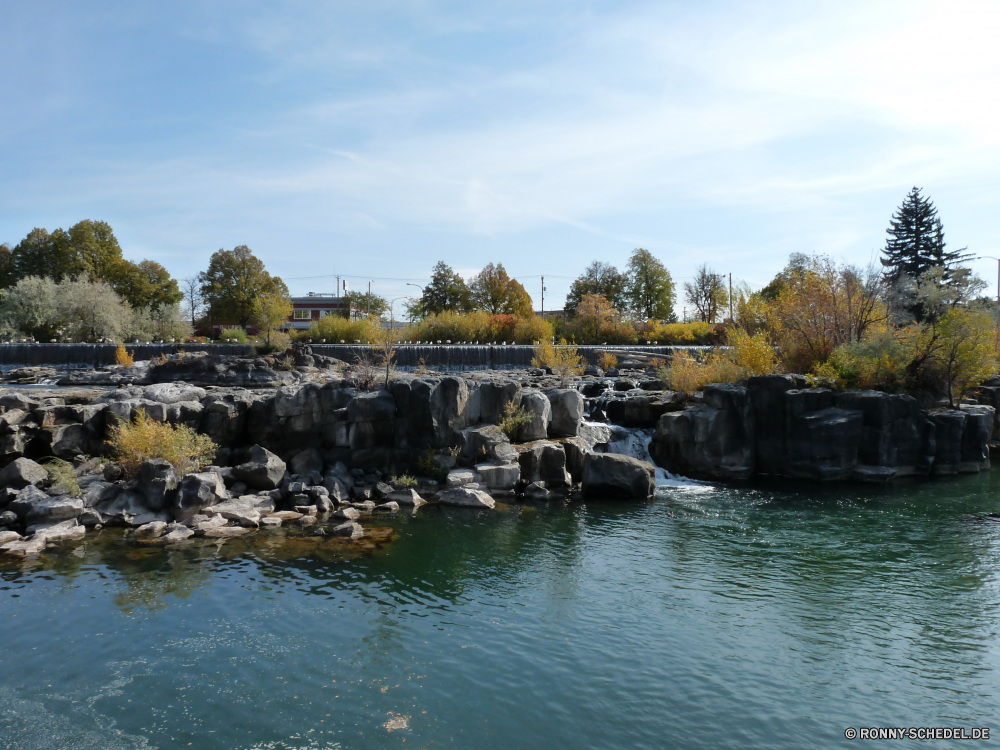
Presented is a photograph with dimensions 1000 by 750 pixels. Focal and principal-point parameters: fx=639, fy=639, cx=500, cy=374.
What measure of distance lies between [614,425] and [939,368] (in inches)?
512

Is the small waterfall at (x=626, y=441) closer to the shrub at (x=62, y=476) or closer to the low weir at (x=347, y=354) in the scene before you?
the shrub at (x=62, y=476)

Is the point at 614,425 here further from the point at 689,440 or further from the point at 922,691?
the point at 922,691

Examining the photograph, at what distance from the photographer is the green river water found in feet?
27.8

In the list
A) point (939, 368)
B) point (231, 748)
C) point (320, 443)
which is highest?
point (939, 368)

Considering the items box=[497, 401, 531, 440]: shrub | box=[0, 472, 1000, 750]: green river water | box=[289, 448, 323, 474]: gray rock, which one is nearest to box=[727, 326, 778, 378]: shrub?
box=[0, 472, 1000, 750]: green river water

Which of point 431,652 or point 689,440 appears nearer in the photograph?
point 431,652

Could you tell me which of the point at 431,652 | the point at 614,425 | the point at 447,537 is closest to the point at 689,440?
the point at 614,425

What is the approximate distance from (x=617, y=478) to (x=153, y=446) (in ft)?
45.7

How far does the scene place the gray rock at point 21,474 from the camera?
17484 millimetres

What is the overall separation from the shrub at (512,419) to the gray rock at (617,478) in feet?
9.67

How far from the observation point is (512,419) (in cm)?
2225

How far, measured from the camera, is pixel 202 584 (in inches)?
514

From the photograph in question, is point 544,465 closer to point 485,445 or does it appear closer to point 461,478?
point 485,445

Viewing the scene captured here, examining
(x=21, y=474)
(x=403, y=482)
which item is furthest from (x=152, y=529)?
(x=403, y=482)
